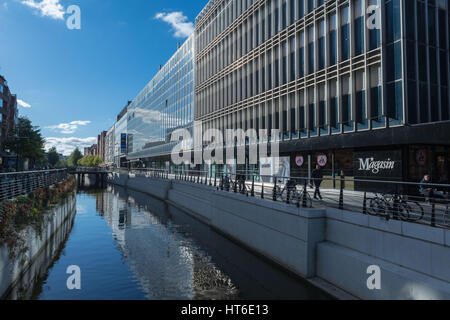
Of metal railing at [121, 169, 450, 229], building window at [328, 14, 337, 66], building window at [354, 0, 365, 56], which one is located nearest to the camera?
metal railing at [121, 169, 450, 229]

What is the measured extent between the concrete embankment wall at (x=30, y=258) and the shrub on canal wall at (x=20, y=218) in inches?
9.4

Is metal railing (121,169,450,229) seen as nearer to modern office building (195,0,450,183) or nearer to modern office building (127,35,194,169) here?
modern office building (195,0,450,183)

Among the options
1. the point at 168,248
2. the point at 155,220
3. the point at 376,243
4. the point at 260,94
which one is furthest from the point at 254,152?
the point at 376,243

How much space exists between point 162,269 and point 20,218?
5693mm

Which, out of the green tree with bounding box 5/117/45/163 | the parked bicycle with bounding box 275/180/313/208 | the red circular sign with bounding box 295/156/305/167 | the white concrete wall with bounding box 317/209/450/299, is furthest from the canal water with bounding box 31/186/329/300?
the green tree with bounding box 5/117/45/163

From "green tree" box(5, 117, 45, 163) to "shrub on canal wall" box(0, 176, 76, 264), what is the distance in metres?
41.0

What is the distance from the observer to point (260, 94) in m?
30.6

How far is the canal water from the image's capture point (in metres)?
10.4

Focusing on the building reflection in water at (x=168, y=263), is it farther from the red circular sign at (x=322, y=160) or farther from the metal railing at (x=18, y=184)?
the red circular sign at (x=322, y=160)

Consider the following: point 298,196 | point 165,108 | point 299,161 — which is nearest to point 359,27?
point 299,161

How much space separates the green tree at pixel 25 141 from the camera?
2039 inches

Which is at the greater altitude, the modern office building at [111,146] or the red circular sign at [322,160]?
the modern office building at [111,146]

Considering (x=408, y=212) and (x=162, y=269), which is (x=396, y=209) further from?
(x=162, y=269)

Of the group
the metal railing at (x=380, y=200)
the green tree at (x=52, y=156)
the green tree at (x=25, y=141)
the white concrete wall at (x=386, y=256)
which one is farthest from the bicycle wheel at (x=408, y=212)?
the green tree at (x=52, y=156)
